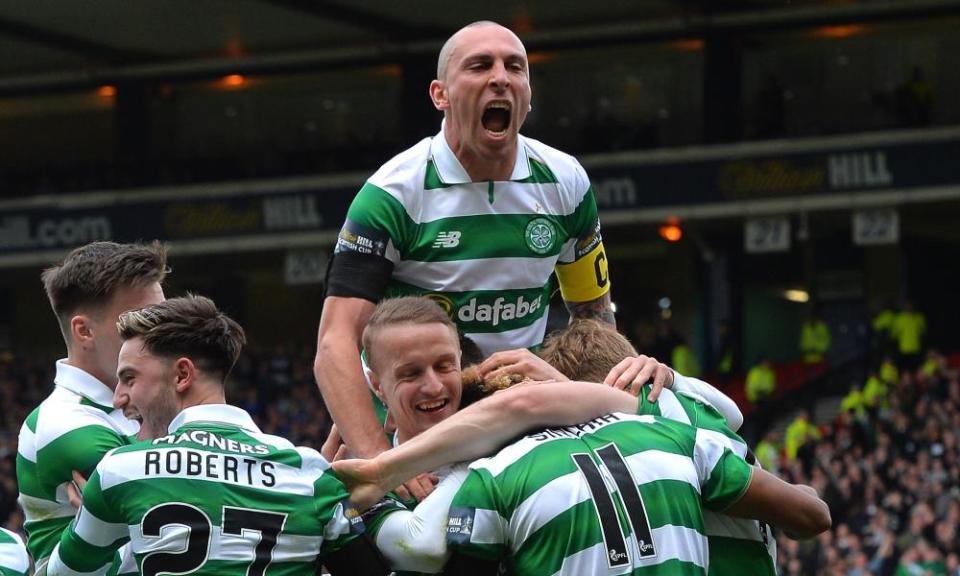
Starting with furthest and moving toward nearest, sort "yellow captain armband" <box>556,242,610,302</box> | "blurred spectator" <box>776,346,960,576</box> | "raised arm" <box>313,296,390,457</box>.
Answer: "blurred spectator" <box>776,346,960,576</box> → "yellow captain armband" <box>556,242,610,302</box> → "raised arm" <box>313,296,390,457</box>

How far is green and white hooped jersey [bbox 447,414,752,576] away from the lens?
148 inches

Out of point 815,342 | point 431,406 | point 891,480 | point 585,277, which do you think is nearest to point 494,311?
point 585,277

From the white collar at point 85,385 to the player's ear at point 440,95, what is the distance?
1.26 meters

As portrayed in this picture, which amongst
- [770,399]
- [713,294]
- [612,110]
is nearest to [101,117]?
[612,110]

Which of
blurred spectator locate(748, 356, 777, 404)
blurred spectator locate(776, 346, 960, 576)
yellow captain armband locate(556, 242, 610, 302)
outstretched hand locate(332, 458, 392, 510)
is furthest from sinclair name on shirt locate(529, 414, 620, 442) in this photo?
blurred spectator locate(748, 356, 777, 404)

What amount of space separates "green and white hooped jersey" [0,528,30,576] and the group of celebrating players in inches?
0.5

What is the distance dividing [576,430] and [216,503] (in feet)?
2.82

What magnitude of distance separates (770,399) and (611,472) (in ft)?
69.9

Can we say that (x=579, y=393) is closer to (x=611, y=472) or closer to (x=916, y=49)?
(x=611, y=472)

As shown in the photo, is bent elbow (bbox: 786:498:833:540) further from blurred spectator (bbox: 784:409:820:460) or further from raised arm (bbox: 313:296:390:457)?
blurred spectator (bbox: 784:409:820:460)

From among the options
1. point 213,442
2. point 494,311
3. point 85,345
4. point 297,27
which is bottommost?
point 213,442

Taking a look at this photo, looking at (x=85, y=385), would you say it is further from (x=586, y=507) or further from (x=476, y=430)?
(x=586, y=507)

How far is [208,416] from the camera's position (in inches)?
157

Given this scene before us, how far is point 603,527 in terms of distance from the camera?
3773mm
